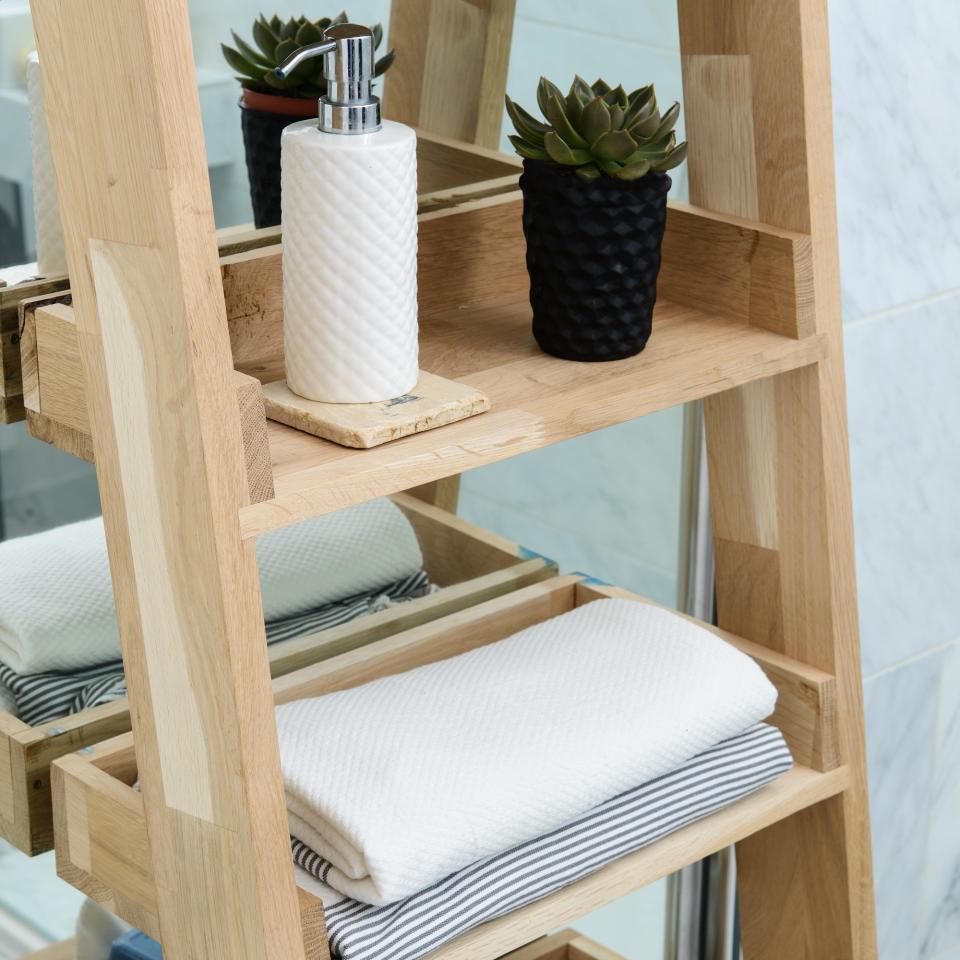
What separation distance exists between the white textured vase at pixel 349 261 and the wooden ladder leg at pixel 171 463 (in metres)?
0.11

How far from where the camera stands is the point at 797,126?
34.6 inches

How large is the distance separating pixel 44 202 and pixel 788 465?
48 cm

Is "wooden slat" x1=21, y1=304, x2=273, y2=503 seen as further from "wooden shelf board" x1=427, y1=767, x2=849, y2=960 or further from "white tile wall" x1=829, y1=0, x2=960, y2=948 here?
"white tile wall" x1=829, y1=0, x2=960, y2=948

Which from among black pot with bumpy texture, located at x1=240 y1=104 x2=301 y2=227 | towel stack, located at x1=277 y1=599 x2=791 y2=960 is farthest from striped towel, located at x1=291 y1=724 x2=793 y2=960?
black pot with bumpy texture, located at x1=240 y1=104 x2=301 y2=227

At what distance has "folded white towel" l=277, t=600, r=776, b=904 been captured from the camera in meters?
0.79

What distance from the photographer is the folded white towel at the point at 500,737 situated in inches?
31.0

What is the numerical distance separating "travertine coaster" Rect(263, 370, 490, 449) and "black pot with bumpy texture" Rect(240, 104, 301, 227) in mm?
135

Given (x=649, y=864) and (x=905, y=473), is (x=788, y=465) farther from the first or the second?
(x=905, y=473)

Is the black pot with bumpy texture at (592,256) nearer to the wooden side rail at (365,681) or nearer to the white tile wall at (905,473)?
the wooden side rail at (365,681)

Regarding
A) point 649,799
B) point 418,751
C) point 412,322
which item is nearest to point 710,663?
point 649,799

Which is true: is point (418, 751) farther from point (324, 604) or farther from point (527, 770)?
point (324, 604)

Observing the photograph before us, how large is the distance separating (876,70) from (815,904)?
24.8 inches

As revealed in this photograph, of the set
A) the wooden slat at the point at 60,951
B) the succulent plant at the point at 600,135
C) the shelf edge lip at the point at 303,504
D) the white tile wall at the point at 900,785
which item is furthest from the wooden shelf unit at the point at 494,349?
the white tile wall at the point at 900,785

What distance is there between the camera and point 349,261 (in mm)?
745
